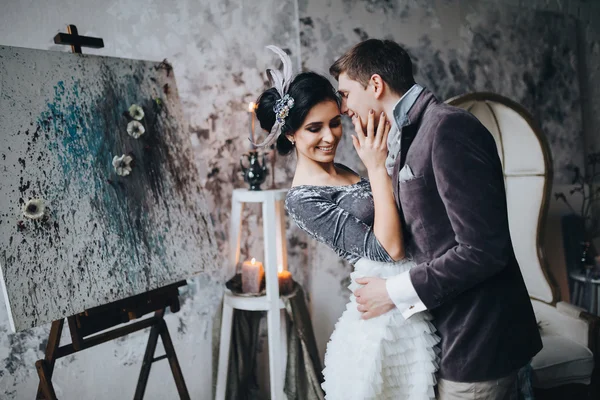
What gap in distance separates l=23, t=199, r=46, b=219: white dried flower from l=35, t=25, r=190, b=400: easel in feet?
1.22

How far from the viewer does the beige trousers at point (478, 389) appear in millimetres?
1156

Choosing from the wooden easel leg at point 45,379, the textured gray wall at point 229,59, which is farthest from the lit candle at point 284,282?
the wooden easel leg at point 45,379

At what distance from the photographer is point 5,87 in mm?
1418

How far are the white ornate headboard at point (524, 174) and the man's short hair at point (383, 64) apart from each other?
134cm

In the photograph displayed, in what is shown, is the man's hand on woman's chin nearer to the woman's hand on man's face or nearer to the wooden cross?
the woman's hand on man's face

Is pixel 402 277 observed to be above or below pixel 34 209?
below

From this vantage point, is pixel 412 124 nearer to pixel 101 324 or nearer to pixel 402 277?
pixel 402 277

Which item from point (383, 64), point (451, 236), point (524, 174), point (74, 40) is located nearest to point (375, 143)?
point (383, 64)

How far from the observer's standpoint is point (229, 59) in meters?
2.45

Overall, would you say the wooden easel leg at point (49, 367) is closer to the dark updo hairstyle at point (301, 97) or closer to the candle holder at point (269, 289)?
the candle holder at point (269, 289)

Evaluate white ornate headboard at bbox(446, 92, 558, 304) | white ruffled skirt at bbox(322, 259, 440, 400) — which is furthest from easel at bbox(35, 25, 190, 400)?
white ornate headboard at bbox(446, 92, 558, 304)

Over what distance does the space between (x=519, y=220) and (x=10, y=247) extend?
2.64 metres

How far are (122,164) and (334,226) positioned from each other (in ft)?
2.80

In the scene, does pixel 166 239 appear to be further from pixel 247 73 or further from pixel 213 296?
pixel 247 73
